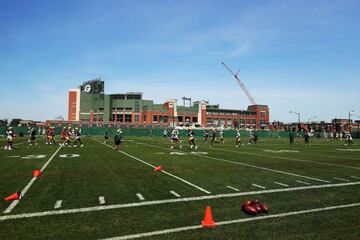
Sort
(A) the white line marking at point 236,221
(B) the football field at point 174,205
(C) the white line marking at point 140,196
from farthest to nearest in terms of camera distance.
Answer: (C) the white line marking at point 140,196 → (B) the football field at point 174,205 → (A) the white line marking at point 236,221

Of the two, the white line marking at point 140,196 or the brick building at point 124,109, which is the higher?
the brick building at point 124,109

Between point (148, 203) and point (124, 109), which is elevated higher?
point (124, 109)

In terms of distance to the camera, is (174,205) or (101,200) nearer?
(174,205)

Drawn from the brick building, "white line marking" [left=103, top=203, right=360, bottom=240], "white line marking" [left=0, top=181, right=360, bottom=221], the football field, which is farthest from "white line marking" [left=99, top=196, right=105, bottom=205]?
Answer: the brick building

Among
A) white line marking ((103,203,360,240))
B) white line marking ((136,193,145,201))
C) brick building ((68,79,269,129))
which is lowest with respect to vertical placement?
white line marking ((136,193,145,201))

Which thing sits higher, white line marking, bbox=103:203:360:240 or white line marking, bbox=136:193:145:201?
white line marking, bbox=103:203:360:240

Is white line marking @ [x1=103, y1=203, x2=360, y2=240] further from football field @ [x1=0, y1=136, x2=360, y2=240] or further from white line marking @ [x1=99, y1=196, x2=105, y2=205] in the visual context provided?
white line marking @ [x1=99, y1=196, x2=105, y2=205]

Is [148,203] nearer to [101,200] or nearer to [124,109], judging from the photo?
[101,200]

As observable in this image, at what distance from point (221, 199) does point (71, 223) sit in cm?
381

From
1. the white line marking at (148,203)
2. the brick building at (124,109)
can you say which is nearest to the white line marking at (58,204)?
the white line marking at (148,203)

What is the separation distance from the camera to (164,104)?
138 metres

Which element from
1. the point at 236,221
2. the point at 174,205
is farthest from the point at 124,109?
the point at 236,221

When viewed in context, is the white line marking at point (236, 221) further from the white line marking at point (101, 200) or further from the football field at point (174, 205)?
the white line marking at point (101, 200)

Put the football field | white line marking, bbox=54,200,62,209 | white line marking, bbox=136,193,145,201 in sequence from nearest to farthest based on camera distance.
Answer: the football field < white line marking, bbox=54,200,62,209 < white line marking, bbox=136,193,145,201
